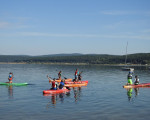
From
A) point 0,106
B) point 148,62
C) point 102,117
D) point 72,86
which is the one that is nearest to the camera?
point 102,117

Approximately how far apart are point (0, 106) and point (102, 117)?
408 inches

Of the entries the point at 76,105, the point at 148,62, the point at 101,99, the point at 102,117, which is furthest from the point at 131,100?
the point at 148,62

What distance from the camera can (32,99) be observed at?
1073 inches

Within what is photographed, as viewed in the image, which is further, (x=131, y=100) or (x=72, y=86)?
(x=72, y=86)

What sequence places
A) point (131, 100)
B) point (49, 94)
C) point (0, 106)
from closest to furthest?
1. point (0, 106)
2. point (131, 100)
3. point (49, 94)

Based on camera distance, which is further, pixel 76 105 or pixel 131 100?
pixel 131 100

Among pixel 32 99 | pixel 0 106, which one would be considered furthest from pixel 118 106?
pixel 0 106

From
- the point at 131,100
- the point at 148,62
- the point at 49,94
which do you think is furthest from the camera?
the point at 148,62

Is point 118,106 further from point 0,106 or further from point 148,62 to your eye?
point 148,62

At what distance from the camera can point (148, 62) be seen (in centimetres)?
18688

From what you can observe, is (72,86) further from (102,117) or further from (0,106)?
(102,117)

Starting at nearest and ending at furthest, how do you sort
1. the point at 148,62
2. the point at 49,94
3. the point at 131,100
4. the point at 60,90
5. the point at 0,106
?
1. the point at 0,106
2. the point at 131,100
3. the point at 49,94
4. the point at 60,90
5. the point at 148,62

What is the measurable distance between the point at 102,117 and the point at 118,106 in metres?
4.77

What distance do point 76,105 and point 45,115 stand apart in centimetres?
485
